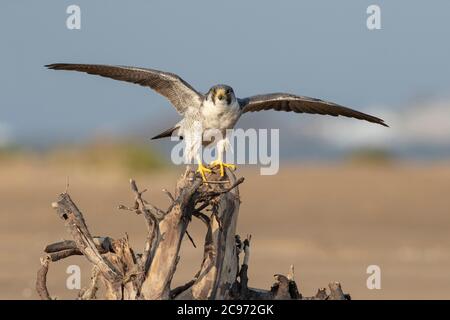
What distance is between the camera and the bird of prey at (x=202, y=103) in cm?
998

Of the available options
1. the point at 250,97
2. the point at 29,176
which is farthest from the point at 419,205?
the point at 250,97

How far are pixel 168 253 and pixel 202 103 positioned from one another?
1982 mm

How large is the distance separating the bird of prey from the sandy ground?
2.73 meters

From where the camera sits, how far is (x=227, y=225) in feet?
29.5

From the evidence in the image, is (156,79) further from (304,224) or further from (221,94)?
(304,224)

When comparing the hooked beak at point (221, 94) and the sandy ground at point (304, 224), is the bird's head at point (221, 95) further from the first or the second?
the sandy ground at point (304, 224)

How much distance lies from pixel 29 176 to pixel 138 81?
17619 millimetres

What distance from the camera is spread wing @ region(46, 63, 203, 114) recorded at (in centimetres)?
1033

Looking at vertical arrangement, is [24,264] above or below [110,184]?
below

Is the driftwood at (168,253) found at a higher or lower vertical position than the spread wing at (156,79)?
lower

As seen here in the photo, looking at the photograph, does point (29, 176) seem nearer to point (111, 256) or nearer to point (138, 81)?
point (138, 81)

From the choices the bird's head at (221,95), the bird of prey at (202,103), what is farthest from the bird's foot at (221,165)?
the bird's head at (221,95)

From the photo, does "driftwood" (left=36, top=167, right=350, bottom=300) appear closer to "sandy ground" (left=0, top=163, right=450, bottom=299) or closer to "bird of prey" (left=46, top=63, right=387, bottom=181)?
"bird of prey" (left=46, top=63, right=387, bottom=181)
